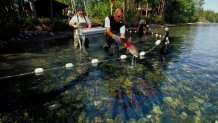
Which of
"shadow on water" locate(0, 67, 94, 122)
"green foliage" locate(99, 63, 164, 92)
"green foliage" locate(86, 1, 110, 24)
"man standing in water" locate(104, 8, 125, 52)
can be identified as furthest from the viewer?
"green foliage" locate(86, 1, 110, 24)

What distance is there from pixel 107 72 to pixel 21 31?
1371 cm

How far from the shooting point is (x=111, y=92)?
7574 mm

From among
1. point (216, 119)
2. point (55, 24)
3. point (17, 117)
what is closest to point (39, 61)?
point (17, 117)

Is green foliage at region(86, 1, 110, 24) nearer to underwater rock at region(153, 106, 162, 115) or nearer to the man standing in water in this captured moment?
the man standing in water

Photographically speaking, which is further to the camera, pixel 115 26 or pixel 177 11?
pixel 177 11

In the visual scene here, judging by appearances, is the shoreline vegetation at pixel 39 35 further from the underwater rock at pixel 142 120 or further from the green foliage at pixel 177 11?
the green foliage at pixel 177 11

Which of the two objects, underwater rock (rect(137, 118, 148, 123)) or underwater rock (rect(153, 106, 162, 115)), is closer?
underwater rock (rect(137, 118, 148, 123))

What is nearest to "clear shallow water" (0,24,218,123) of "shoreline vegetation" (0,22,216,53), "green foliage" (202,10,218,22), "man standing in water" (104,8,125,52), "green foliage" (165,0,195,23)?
"man standing in water" (104,8,125,52)

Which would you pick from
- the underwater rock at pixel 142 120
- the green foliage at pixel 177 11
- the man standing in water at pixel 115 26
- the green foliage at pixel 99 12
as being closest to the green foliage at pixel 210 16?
the green foliage at pixel 177 11

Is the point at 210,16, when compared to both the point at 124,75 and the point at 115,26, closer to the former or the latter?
the point at 115,26

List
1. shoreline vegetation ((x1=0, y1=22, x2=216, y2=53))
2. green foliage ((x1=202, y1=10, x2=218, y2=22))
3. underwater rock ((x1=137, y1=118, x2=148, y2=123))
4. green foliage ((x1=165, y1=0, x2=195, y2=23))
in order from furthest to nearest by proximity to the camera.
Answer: green foliage ((x1=202, y1=10, x2=218, y2=22)) → green foliage ((x1=165, y1=0, x2=195, y2=23)) → shoreline vegetation ((x1=0, y1=22, x2=216, y2=53)) → underwater rock ((x1=137, y1=118, x2=148, y2=123))

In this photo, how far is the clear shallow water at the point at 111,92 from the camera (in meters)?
6.00

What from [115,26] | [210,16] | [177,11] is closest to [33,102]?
[115,26]

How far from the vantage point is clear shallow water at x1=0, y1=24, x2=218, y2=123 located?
600 cm
